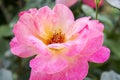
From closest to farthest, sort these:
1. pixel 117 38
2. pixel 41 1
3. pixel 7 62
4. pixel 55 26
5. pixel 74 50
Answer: pixel 74 50 → pixel 55 26 → pixel 41 1 → pixel 7 62 → pixel 117 38

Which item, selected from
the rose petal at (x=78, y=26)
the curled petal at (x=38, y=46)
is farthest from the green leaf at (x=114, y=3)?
the curled petal at (x=38, y=46)

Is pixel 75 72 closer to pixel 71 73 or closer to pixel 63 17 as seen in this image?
pixel 71 73

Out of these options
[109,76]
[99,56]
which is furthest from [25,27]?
[109,76]

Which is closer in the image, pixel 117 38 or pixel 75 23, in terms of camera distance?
pixel 75 23

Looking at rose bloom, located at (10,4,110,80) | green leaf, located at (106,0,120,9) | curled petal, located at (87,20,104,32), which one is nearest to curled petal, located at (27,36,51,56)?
rose bloom, located at (10,4,110,80)

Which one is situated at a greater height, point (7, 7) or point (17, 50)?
point (17, 50)

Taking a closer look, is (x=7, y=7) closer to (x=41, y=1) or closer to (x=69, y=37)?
(x=41, y=1)

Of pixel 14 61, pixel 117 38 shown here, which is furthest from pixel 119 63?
pixel 14 61

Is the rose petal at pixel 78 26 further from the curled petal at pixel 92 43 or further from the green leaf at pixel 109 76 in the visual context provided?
the green leaf at pixel 109 76
